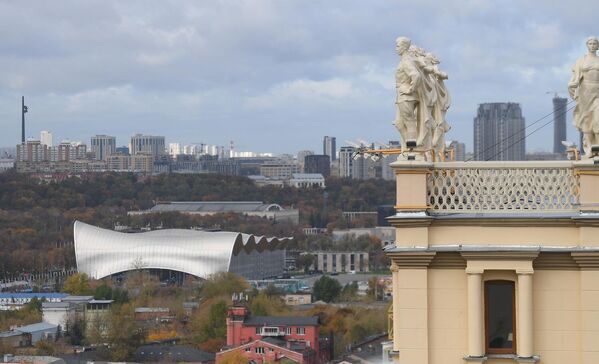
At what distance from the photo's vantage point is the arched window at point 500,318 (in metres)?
12.2

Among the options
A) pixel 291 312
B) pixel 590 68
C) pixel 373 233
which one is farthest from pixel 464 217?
pixel 373 233

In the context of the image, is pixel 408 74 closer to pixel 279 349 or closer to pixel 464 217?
pixel 464 217

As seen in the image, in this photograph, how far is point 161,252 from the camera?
480 ft

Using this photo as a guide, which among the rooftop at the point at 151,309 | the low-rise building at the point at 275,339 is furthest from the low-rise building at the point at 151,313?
the low-rise building at the point at 275,339

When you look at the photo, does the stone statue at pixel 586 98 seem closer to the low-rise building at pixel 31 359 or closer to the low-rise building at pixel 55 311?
the low-rise building at pixel 31 359

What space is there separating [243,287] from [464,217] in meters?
104

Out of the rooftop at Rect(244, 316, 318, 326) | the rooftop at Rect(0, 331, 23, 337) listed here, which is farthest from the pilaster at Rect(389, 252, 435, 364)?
the rooftop at Rect(0, 331, 23, 337)

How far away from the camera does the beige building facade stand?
1213 centimetres

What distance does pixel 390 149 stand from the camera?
1462 centimetres

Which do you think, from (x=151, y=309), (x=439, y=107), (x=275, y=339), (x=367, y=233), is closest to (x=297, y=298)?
(x=151, y=309)

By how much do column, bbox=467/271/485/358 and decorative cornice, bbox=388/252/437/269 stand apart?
30 cm

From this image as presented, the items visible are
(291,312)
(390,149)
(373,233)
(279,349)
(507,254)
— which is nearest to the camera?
(507,254)

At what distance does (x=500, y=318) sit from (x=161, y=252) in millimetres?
134825

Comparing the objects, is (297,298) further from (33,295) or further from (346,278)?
(346,278)
